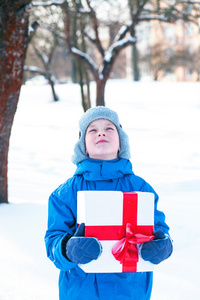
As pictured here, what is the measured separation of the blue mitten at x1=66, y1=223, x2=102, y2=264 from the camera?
1354 mm

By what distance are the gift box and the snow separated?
1.16 meters

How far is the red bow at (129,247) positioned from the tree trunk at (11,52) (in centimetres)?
284

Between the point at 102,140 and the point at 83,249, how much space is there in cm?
51

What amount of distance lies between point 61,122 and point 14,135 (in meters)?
2.26

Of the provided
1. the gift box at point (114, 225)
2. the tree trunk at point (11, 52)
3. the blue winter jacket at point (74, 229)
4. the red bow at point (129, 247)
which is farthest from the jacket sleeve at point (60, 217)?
the tree trunk at point (11, 52)

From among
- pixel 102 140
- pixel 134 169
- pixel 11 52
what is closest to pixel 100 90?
pixel 134 169

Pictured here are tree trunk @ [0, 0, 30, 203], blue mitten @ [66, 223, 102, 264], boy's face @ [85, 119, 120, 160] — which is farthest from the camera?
tree trunk @ [0, 0, 30, 203]

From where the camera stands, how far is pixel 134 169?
671cm

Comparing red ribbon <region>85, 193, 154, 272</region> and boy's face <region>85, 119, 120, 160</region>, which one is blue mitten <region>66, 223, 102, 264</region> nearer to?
red ribbon <region>85, 193, 154, 272</region>

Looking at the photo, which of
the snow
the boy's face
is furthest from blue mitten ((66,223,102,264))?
the snow

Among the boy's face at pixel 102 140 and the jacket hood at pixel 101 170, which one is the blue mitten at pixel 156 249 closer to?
the jacket hood at pixel 101 170

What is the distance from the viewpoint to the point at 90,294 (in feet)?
4.88

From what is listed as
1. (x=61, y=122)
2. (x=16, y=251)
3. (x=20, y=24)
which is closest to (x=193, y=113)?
(x=61, y=122)

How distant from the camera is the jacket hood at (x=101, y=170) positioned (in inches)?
62.1
